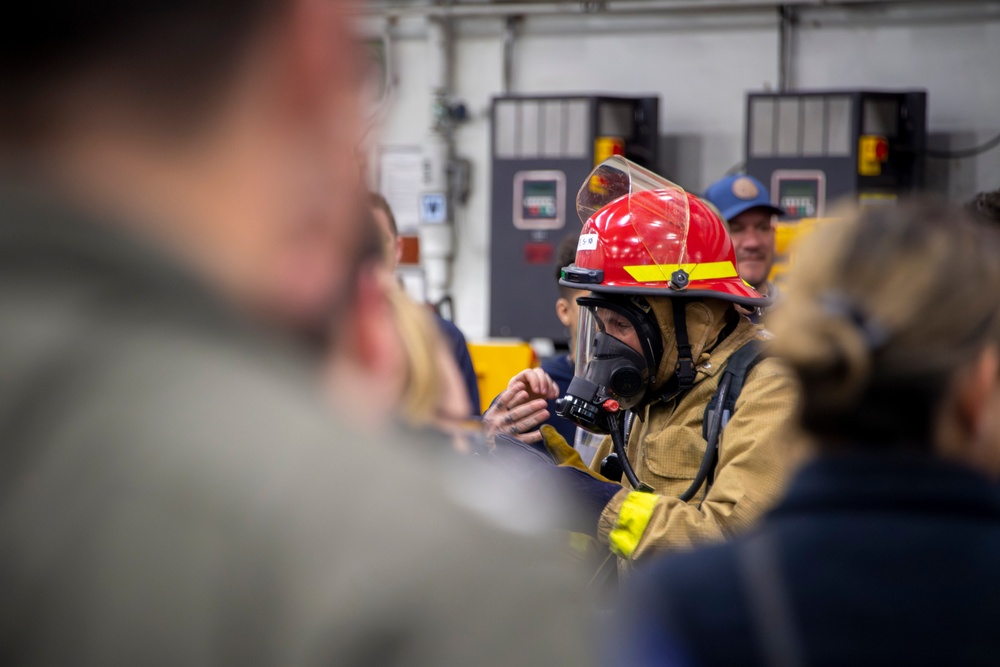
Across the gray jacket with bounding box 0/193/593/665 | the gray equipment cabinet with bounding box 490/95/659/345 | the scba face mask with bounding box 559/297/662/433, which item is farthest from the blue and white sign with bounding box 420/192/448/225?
the gray jacket with bounding box 0/193/593/665

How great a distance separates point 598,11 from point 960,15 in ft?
8.99

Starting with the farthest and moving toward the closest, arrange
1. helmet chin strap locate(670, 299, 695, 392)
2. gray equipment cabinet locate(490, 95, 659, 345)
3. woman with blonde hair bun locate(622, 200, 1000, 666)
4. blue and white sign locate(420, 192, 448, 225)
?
1. blue and white sign locate(420, 192, 448, 225)
2. gray equipment cabinet locate(490, 95, 659, 345)
3. helmet chin strap locate(670, 299, 695, 392)
4. woman with blonde hair bun locate(622, 200, 1000, 666)

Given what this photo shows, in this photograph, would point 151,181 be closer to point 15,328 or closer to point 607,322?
point 15,328

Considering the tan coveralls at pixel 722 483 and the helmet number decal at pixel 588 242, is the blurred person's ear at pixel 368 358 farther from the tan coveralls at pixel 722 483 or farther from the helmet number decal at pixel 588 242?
the helmet number decal at pixel 588 242

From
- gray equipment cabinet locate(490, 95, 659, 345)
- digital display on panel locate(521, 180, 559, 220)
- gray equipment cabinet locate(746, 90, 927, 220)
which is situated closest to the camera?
gray equipment cabinet locate(746, 90, 927, 220)

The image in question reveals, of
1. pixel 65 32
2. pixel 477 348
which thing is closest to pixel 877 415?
pixel 65 32

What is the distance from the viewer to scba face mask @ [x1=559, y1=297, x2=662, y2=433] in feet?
8.32

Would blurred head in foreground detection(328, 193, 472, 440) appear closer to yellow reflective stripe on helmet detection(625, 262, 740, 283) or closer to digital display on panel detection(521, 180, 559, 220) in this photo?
yellow reflective stripe on helmet detection(625, 262, 740, 283)

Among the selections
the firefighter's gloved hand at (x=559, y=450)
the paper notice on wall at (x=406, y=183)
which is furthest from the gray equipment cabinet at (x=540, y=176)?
the firefighter's gloved hand at (x=559, y=450)

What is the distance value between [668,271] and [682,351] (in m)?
0.21

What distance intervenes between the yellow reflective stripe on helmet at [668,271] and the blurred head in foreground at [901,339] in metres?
1.17

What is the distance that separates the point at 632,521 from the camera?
87.7 inches

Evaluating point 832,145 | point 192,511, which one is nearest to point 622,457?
point 192,511

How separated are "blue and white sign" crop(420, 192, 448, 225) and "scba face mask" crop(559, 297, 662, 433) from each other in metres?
5.91
